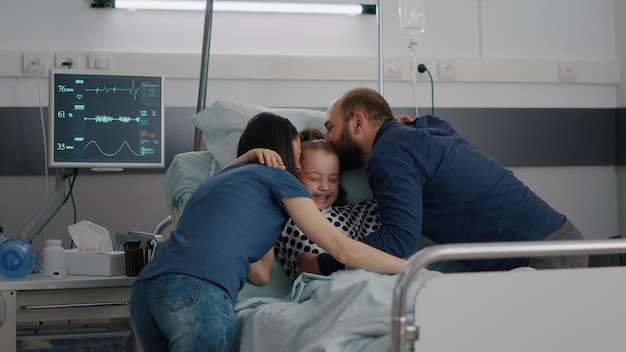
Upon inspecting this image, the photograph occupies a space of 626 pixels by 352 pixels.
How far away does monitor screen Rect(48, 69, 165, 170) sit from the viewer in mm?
3340

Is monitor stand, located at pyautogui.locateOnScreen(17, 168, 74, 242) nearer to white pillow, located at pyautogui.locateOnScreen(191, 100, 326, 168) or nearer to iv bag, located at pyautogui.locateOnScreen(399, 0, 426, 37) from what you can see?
white pillow, located at pyautogui.locateOnScreen(191, 100, 326, 168)

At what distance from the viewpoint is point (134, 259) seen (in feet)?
9.62

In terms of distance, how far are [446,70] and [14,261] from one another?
2230mm

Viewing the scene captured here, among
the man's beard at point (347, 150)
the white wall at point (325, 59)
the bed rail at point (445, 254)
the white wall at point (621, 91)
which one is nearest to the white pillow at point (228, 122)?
the man's beard at point (347, 150)

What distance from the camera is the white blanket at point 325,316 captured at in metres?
1.85

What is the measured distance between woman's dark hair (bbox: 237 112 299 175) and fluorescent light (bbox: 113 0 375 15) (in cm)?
163

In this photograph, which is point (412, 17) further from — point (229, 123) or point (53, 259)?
point (53, 259)

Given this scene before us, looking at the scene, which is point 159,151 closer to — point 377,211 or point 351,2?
point 377,211

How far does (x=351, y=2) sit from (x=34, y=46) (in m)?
1.45

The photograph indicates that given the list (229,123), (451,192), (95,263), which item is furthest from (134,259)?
(451,192)

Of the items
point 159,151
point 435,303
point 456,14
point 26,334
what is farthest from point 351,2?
point 435,303

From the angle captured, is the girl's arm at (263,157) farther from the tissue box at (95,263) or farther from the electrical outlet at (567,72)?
the electrical outlet at (567,72)

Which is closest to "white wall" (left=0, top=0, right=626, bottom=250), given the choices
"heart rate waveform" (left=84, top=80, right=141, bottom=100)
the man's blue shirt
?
"heart rate waveform" (left=84, top=80, right=141, bottom=100)

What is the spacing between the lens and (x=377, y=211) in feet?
9.58
